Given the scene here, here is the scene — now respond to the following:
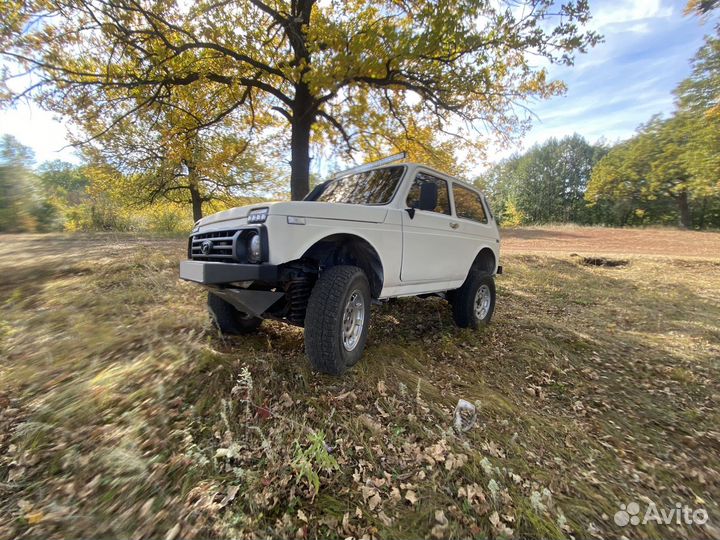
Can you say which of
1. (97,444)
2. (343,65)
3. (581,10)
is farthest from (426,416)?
(581,10)

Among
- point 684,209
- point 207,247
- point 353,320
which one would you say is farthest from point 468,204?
point 684,209

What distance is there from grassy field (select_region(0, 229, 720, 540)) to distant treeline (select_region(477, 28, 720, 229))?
933cm

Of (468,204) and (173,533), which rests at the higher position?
(468,204)

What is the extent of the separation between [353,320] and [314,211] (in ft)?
3.28

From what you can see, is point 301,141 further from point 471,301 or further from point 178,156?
point 471,301

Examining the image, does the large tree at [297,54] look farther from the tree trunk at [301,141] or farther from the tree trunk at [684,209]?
the tree trunk at [684,209]

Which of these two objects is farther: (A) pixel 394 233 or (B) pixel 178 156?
(B) pixel 178 156

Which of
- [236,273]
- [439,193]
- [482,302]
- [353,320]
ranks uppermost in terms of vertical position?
[439,193]

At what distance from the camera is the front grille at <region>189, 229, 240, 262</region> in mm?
2580

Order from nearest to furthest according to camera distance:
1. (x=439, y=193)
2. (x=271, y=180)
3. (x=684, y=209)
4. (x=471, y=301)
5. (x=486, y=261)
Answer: (x=439, y=193), (x=471, y=301), (x=486, y=261), (x=271, y=180), (x=684, y=209)

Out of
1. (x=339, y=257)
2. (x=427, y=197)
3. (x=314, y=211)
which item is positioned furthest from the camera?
(x=427, y=197)

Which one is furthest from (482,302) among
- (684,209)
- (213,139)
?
(684,209)

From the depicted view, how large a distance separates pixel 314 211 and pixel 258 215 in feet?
1.39

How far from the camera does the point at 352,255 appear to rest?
310 cm
